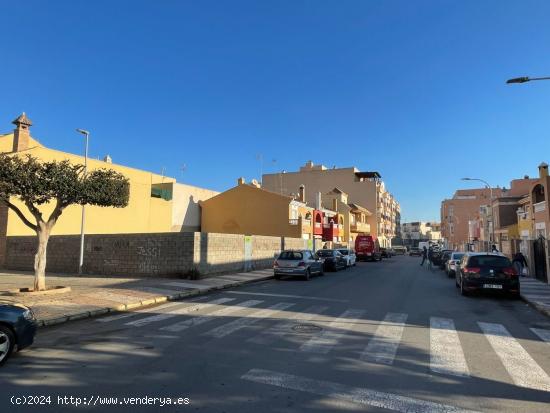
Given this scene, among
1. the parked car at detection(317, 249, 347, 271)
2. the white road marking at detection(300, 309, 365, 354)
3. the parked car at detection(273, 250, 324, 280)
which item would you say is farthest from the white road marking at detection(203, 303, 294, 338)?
the parked car at detection(317, 249, 347, 271)

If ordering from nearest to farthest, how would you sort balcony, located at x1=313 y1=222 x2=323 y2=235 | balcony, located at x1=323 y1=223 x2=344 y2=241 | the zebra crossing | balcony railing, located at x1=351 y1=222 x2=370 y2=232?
the zebra crossing
balcony, located at x1=313 y1=222 x2=323 y2=235
balcony, located at x1=323 y1=223 x2=344 y2=241
balcony railing, located at x1=351 y1=222 x2=370 y2=232

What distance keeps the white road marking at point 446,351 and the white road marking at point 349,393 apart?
1.46 m

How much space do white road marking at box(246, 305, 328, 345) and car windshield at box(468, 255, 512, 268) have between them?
21.6ft

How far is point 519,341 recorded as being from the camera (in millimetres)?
8414

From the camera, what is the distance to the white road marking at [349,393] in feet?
15.6

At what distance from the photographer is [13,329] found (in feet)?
21.4

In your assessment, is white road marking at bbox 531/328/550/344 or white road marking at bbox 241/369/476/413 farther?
white road marking at bbox 531/328/550/344

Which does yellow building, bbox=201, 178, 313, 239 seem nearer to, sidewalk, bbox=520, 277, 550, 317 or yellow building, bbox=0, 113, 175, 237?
yellow building, bbox=0, 113, 175, 237

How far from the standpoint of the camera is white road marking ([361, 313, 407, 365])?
22.8 ft

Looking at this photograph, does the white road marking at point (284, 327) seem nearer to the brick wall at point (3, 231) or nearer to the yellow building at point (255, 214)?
the brick wall at point (3, 231)

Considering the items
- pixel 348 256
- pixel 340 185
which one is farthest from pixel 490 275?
pixel 340 185

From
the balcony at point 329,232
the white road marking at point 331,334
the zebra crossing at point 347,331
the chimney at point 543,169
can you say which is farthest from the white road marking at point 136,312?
the balcony at point 329,232

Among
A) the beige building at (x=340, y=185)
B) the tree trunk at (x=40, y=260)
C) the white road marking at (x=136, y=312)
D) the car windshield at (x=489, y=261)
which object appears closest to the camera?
the white road marking at (x=136, y=312)

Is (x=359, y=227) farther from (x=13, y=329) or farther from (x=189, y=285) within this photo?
(x=13, y=329)
